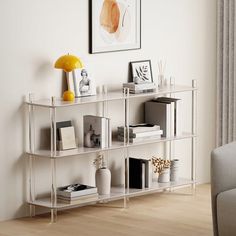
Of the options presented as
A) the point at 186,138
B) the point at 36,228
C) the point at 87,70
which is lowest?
the point at 36,228

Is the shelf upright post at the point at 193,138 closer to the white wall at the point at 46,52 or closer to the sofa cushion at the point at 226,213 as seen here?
the white wall at the point at 46,52

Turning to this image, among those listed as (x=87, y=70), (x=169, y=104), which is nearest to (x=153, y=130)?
(x=169, y=104)

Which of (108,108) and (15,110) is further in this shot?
(108,108)

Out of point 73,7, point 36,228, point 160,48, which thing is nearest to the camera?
point 36,228

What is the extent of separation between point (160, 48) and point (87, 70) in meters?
0.82

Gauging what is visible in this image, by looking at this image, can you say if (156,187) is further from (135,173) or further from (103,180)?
(103,180)

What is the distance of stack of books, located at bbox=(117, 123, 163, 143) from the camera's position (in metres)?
6.80

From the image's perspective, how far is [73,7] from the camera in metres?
6.57

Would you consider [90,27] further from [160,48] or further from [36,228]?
[36,228]

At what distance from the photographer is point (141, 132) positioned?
6828mm

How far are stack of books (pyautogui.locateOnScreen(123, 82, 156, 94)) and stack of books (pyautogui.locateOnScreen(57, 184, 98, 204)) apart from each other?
0.84 metres

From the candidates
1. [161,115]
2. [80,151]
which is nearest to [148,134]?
[161,115]

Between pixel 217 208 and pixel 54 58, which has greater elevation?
pixel 54 58

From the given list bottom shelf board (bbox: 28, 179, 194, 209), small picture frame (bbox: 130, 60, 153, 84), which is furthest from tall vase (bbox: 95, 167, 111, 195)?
small picture frame (bbox: 130, 60, 153, 84)
